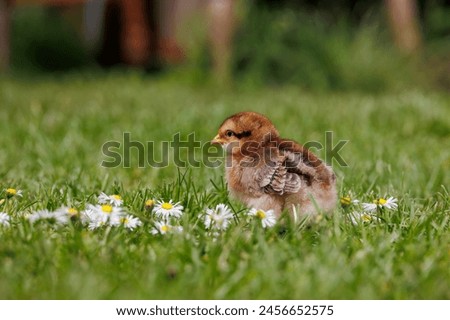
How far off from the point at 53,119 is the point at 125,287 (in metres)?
4.36

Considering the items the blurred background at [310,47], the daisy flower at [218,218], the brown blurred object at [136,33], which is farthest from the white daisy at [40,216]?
the brown blurred object at [136,33]

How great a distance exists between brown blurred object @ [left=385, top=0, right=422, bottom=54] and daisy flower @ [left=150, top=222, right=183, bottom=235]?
781 centimetres

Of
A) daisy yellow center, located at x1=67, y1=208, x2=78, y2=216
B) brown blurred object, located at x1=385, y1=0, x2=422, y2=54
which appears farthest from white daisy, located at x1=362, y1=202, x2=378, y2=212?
brown blurred object, located at x1=385, y1=0, x2=422, y2=54

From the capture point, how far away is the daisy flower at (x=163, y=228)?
299cm

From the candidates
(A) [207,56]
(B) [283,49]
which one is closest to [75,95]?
(A) [207,56]

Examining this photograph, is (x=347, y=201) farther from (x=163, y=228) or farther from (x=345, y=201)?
(x=163, y=228)

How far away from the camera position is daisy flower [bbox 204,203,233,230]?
3.04 meters

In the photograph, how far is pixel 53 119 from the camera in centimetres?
667

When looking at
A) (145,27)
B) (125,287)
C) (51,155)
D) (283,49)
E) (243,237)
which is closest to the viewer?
(125,287)

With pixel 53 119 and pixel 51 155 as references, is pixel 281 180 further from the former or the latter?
pixel 53 119

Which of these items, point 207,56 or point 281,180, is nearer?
point 281,180

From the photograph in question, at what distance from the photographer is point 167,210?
322 centimetres

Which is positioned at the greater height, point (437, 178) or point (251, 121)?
point (251, 121)

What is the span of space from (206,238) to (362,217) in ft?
2.50
